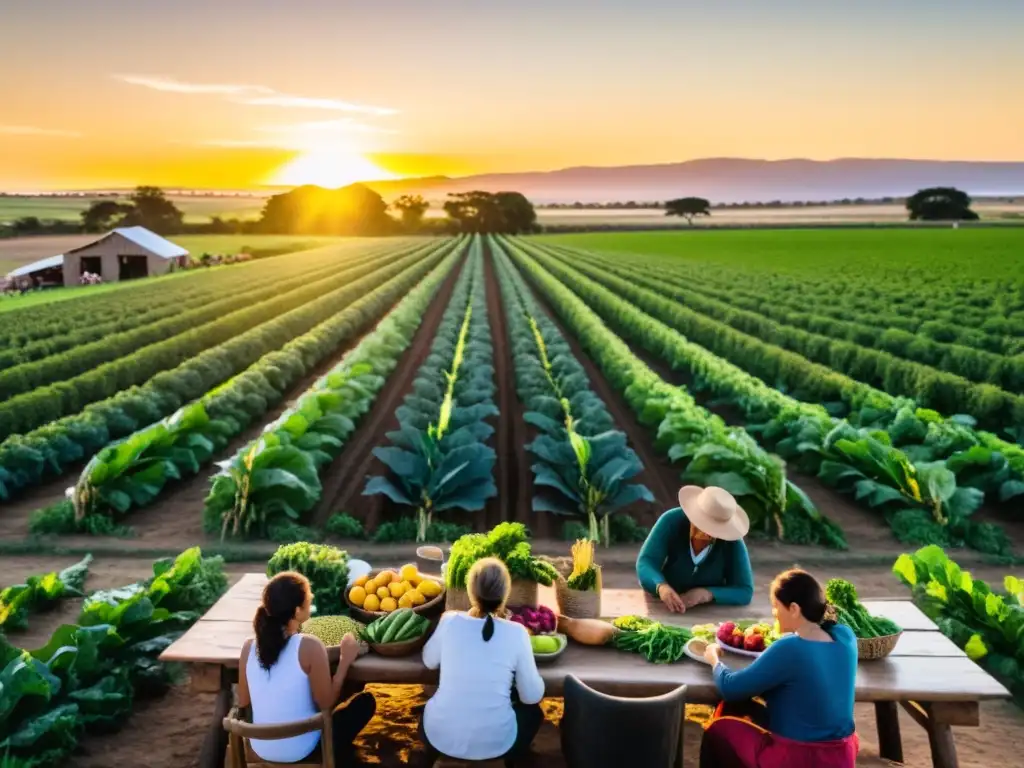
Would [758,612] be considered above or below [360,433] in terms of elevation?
above

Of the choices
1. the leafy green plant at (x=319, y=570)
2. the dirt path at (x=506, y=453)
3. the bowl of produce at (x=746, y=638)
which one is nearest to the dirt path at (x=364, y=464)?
the dirt path at (x=506, y=453)

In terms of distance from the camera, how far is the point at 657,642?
201 inches

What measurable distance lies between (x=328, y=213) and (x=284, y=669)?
135 meters

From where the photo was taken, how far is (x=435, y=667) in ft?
16.2

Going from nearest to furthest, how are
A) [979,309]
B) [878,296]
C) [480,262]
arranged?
[979,309] → [878,296] → [480,262]

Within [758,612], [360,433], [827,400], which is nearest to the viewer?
[758,612]

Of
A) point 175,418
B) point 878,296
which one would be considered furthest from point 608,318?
point 175,418

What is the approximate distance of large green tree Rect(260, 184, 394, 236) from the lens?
126 metres

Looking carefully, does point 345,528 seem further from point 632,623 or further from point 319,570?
point 632,623

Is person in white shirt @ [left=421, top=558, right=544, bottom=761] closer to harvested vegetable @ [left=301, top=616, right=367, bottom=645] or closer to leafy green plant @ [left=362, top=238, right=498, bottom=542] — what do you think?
harvested vegetable @ [left=301, top=616, right=367, bottom=645]

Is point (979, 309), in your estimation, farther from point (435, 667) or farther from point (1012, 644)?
point (435, 667)

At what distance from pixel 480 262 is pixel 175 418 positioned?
179 feet

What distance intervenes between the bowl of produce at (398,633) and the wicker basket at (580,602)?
2.69ft

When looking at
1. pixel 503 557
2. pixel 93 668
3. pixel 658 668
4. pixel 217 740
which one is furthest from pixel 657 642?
pixel 93 668
